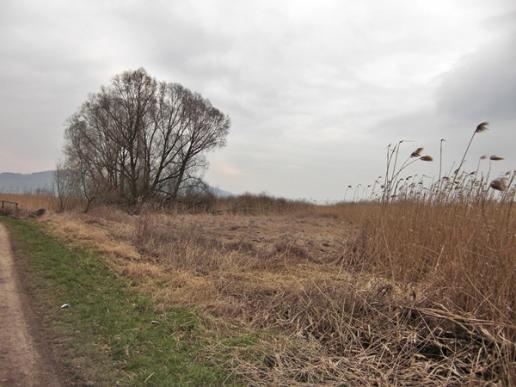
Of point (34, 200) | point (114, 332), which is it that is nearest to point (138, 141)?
point (34, 200)

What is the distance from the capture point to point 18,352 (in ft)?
12.1

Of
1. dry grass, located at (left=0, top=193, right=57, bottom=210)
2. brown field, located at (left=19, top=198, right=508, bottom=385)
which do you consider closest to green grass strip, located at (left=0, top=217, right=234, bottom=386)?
brown field, located at (left=19, top=198, right=508, bottom=385)

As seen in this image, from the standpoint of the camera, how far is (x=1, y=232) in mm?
12273

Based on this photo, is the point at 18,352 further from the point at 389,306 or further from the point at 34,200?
the point at 34,200

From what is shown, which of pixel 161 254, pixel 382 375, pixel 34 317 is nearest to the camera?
pixel 382 375

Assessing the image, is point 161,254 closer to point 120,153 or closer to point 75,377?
point 75,377

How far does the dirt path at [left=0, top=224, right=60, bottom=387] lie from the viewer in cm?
319

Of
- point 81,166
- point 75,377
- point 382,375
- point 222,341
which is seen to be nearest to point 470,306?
point 382,375

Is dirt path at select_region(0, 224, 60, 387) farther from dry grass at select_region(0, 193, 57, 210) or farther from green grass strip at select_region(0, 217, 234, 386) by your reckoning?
dry grass at select_region(0, 193, 57, 210)

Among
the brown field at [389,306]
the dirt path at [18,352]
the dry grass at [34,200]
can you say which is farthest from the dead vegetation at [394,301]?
the dry grass at [34,200]

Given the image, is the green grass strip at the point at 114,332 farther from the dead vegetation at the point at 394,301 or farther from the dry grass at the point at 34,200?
the dry grass at the point at 34,200

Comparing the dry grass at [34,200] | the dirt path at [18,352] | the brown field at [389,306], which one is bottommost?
the dirt path at [18,352]

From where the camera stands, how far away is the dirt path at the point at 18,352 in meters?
3.19

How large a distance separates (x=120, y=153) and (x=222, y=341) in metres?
30.1
